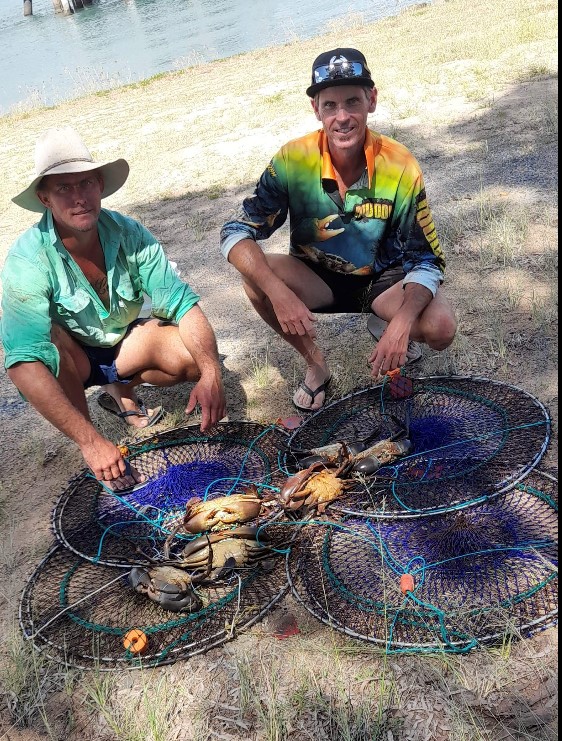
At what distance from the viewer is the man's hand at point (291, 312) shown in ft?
12.4

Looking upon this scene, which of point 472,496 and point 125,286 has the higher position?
point 125,286

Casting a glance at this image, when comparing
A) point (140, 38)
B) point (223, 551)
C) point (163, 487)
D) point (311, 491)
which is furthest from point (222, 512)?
point (140, 38)

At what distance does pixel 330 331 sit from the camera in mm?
5082

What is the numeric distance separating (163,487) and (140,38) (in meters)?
30.3

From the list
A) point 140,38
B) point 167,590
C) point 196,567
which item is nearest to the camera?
point 167,590

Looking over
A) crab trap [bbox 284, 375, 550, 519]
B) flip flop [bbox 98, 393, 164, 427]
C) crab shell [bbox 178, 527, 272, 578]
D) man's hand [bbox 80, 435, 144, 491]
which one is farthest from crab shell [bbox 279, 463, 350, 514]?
flip flop [bbox 98, 393, 164, 427]

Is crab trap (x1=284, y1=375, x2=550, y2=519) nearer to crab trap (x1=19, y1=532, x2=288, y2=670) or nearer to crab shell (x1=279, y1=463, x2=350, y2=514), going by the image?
crab shell (x1=279, y1=463, x2=350, y2=514)

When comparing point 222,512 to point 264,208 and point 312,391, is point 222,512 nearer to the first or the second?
point 312,391

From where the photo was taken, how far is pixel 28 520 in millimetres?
3762

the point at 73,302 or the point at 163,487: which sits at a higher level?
the point at 73,302

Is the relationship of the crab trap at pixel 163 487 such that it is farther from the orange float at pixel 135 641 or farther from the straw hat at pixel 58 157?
the straw hat at pixel 58 157

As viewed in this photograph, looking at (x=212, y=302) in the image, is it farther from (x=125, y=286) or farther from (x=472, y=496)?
(x=472, y=496)

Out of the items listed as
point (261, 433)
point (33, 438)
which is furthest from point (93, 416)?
point (261, 433)

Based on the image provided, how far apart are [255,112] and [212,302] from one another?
642 centimetres
